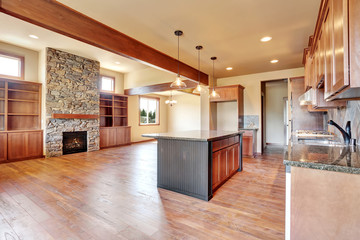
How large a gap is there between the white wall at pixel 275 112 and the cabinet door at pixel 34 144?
27.8 feet

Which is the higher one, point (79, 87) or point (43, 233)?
Answer: point (79, 87)

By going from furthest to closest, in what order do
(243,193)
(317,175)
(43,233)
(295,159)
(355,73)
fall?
(243,193) → (43,233) → (295,159) → (317,175) → (355,73)

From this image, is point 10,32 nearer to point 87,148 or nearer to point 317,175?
point 87,148

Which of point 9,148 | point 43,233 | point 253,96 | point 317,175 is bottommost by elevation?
point 43,233

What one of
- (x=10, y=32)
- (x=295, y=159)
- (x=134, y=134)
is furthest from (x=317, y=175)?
(x=134, y=134)

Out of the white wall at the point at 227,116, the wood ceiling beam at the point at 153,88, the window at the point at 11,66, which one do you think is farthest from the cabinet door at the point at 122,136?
the white wall at the point at 227,116

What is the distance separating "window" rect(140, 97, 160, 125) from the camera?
959 centimetres


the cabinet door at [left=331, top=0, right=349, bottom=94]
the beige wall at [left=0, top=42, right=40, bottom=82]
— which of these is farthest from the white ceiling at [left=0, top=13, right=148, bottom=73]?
the cabinet door at [left=331, top=0, right=349, bottom=94]

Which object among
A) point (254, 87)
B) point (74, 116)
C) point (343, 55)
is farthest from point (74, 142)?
point (343, 55)

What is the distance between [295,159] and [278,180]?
250 cm

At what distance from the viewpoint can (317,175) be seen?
3.90 feet

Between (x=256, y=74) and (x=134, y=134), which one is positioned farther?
(x=134, y=134)

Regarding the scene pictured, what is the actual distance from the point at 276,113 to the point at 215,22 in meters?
6.27

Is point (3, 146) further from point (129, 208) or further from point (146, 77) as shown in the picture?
point (146, 77)
